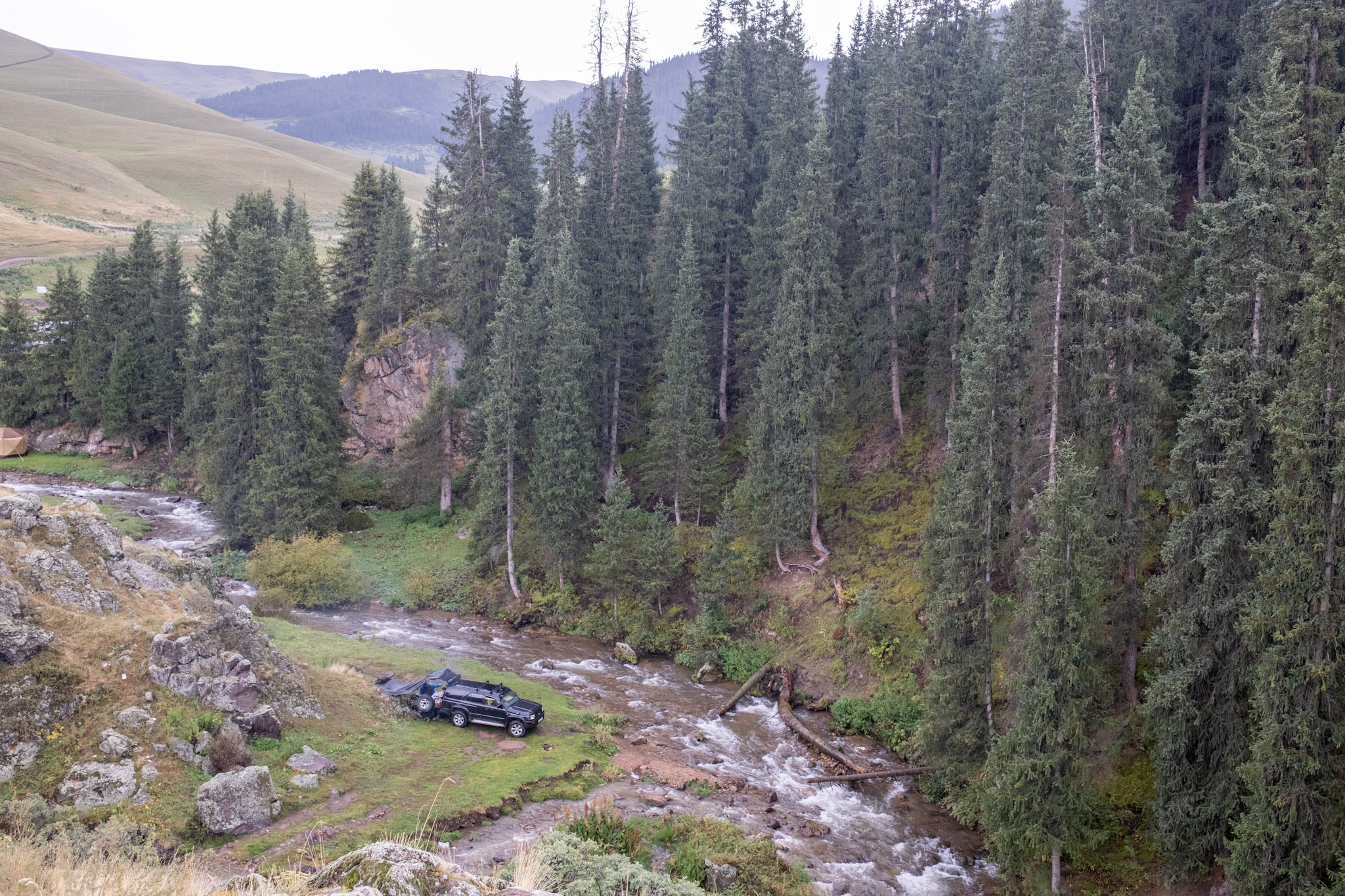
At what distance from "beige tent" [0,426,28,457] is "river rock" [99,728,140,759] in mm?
58084

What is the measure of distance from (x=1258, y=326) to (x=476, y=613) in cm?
3610

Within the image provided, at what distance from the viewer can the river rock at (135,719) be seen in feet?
60.8

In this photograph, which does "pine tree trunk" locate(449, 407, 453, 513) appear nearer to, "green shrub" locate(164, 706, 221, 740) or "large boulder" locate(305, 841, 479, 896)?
"green shrub" locate(164, 706, 221, 740)

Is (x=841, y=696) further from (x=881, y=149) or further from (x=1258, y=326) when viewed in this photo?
(x=881, y=149)

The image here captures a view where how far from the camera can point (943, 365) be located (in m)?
36.8

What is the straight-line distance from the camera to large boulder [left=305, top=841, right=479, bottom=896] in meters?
8.04

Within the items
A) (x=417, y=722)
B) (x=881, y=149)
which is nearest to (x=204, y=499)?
(x=417, y=722)

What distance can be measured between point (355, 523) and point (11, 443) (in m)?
34.8

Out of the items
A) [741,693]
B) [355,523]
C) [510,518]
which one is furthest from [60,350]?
[741,693]

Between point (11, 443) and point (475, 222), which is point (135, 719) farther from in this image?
point (11, 443)

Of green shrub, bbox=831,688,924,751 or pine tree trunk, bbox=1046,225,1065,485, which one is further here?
green shrub, bbox=831,688,924,751

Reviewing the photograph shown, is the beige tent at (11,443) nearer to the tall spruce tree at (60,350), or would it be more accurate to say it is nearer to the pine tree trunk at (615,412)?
the tall spruce tree at (60,350)

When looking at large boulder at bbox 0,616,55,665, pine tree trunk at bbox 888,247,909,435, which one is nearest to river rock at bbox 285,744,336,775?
large boulder at bbox 0,616,55,665

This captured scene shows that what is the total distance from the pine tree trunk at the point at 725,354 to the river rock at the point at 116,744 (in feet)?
111
